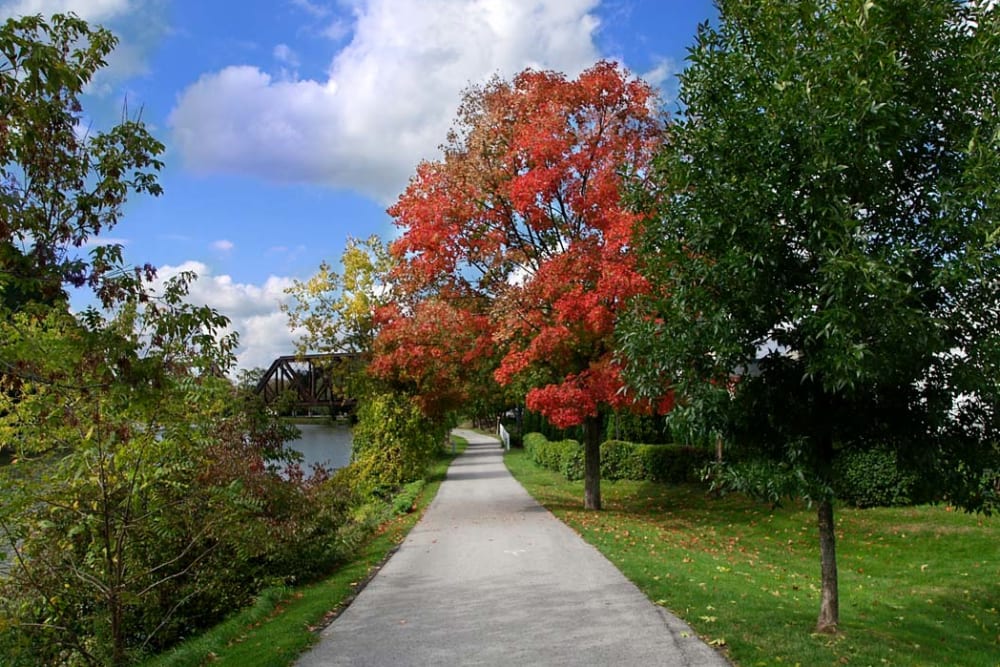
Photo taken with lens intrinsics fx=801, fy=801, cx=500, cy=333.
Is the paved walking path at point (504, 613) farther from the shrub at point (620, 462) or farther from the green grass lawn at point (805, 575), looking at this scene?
the shrub at point (620, 462)

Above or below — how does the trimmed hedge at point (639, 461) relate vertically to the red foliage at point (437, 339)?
below

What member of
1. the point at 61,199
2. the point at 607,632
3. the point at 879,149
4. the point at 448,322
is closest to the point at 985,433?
the point at 879,149

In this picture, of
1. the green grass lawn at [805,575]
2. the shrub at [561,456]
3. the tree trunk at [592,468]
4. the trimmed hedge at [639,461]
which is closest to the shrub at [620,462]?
the trimmed hedge at [639,461]

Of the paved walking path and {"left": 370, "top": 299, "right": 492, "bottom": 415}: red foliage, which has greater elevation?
{"left": 370, "top": 299, "right": 492, "bottom": 415}: red foliage

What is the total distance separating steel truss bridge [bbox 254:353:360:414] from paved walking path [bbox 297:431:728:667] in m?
3.09

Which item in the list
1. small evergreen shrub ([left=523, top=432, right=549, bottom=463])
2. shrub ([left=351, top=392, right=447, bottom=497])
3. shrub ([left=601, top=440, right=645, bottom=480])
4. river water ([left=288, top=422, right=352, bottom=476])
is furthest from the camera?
river water ([left=288, top=422, right=352, bottom=476])

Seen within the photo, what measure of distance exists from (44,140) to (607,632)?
238 inches

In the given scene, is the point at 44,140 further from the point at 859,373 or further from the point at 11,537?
the point at 859,373

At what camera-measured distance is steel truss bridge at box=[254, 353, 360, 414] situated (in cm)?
1277

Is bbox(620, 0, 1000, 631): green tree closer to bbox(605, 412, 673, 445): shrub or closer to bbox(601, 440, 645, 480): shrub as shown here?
bbox(601, 440, 645, 480): shrub

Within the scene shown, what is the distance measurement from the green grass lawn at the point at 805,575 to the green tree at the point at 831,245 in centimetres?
81

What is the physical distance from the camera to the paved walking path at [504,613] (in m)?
6.40

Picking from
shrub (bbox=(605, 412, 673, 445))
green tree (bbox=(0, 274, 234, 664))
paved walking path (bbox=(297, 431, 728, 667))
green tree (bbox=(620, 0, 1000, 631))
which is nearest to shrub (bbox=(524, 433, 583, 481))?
shrub (bbox=(605, 412, 673, 445))

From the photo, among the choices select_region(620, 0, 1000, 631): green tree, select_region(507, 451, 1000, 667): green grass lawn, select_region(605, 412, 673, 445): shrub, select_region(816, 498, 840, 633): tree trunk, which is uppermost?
select_region(620, 0, 1000, 631): green tree
